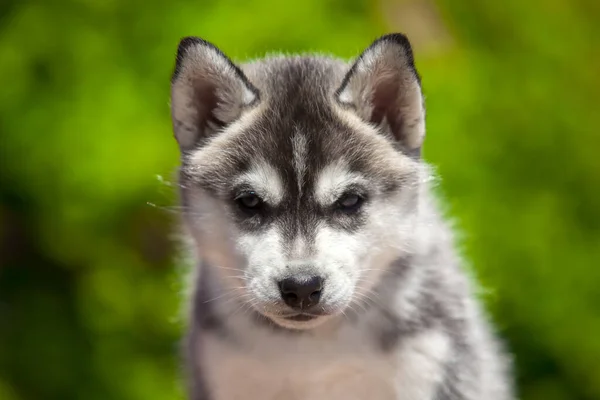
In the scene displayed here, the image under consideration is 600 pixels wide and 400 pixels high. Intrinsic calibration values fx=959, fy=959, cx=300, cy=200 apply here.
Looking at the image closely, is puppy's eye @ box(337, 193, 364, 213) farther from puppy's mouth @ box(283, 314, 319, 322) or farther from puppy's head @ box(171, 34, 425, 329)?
puppy's mouth @ box(283, 314, 319, 322)

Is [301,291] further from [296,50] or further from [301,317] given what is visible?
[296,50]

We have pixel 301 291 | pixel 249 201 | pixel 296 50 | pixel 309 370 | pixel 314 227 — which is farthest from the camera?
pixel 296 50

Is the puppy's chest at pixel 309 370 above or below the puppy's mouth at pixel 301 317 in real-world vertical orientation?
below

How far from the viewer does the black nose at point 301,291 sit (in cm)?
292

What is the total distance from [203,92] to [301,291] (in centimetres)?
81

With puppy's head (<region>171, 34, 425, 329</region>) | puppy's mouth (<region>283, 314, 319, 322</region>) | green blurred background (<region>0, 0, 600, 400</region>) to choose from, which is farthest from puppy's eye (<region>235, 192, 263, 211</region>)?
green blurred background (<region>0, 0, 600, 400</region>)

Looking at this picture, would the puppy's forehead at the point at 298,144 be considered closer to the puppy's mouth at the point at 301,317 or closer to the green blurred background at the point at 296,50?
the puppy's mouth at the point at 301,317

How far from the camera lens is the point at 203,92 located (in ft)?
10.7

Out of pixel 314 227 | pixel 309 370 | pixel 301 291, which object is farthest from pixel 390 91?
pixel 309 370

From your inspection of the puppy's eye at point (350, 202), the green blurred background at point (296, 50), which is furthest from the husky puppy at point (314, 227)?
the green blurred background at point (296, 50)

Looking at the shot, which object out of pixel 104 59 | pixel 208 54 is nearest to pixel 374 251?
pixel 208 54

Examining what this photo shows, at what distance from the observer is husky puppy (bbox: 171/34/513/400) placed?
307 cm

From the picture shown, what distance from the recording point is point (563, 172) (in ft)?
18.9

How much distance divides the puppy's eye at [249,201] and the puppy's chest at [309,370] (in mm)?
473
